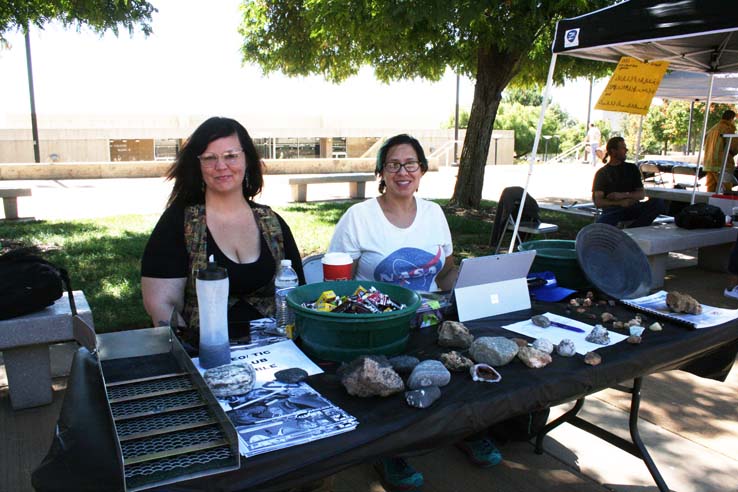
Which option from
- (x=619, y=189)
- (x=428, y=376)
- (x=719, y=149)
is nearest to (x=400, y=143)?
(x=428, y=376)

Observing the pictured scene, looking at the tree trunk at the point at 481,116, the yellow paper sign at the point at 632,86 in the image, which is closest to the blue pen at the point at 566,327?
the yellow paper sign at the point at 632,86

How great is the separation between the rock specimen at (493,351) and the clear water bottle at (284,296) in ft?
1.99

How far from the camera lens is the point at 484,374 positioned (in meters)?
1.64

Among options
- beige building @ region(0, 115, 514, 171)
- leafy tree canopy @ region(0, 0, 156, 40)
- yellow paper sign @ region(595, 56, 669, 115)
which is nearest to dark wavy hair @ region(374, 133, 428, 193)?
yellow paper sign @ region(595, 56, 669, 115)

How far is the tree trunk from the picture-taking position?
29.9 feet

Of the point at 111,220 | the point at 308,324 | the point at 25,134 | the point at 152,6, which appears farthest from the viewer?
the point at 25,134

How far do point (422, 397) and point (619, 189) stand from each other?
6.40 meters

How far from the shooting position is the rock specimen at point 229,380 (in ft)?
4.72

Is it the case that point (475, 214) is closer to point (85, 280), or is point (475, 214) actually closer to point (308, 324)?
point (85, 280)

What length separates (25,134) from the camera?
1955 centimetres

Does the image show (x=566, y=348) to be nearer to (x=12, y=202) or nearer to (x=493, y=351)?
(x=493, y=351)

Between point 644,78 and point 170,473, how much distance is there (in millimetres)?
6833

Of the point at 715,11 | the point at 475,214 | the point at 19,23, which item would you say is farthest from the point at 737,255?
the point at 19,23

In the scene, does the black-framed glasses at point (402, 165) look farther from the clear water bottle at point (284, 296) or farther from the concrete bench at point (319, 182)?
the concrete bench at point (319, 182)
